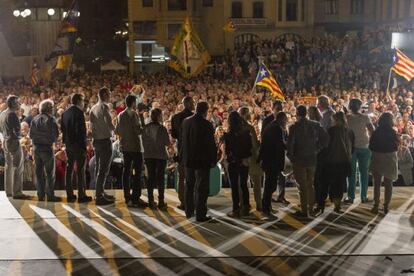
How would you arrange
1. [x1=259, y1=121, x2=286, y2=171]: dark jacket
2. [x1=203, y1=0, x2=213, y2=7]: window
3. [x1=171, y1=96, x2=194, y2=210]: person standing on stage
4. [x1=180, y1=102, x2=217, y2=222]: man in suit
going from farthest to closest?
1. [x1=203, y1=0, x2=213, y2=7]: window
2. [x1=171, y1=96, x2=194, y2=210]: person standing on stage
3. [x1=259, y1=121, x2=286, y2=171]: dark jacket
4. [x1=180, y1=102, x2=217, y2=222]: man in suit

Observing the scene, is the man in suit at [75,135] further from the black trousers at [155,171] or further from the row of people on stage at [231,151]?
the black trousers at [155,171]

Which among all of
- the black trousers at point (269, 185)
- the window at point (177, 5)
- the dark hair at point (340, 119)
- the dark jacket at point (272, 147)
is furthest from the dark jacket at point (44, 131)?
the window at point (177, 5)

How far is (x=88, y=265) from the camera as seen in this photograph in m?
7.12

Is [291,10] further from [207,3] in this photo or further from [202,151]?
[202,151]

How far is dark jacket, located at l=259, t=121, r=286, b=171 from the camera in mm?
8930

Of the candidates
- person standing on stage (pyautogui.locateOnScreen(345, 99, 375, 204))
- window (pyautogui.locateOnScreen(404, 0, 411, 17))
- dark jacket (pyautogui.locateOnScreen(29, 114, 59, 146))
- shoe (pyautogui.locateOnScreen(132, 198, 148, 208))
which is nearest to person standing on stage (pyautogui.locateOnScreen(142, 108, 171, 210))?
shoe (pyautogui.locateOnScreen(132, 198, 148, 208))

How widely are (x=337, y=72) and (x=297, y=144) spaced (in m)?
21.2

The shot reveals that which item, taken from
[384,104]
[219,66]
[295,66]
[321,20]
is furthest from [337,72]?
[321,20]

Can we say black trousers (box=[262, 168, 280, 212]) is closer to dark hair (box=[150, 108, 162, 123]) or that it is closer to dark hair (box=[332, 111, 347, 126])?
dark hair (box=[332, 111, 347, 126])

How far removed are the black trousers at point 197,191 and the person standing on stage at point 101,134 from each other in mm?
1462

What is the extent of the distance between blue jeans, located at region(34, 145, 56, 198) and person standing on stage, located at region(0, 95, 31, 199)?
0.42m

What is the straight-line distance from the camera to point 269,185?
9.12 meters

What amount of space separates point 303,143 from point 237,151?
95 cm

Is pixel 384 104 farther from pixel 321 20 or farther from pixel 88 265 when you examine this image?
pixel 321 20
